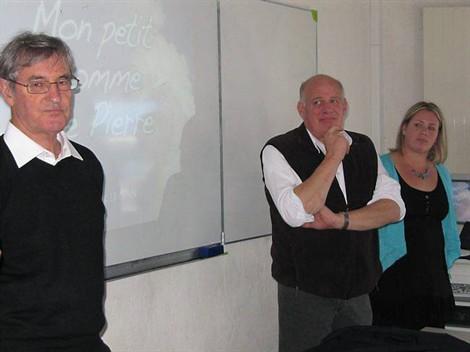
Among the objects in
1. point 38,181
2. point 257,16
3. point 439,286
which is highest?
point 257,16

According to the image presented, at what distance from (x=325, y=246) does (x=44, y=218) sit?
124cm

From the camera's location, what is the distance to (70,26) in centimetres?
237

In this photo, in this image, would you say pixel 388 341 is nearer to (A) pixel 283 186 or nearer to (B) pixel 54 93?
(B) pixel 54 93

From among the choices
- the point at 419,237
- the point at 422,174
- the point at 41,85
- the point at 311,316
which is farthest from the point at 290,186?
the point at 41,85

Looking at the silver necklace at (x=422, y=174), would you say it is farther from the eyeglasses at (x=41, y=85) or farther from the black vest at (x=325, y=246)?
the eyeglasses at (x=41, y=85)

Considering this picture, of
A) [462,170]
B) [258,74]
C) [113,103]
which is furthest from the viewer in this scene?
[462,170]

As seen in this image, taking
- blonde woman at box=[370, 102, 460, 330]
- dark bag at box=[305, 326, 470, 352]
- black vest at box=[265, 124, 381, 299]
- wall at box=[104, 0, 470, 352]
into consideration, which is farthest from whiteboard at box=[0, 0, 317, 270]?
dark bag at box=[305, 326, 470, 352]

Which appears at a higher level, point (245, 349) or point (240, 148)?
point (240, 148)

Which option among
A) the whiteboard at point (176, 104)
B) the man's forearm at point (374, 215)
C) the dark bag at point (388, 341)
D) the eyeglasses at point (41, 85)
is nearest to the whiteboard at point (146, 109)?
the whiteboard at point (176, 104)

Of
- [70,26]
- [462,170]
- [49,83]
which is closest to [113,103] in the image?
[70,26]

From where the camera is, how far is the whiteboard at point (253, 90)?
3203 mm

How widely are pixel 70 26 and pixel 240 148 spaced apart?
1.15m

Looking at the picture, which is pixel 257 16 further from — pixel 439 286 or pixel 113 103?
pixel 439 286

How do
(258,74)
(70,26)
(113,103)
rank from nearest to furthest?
1. (70,26)
2. (113,103)
3. (258,74)
